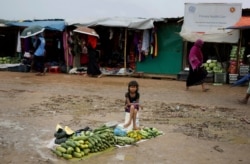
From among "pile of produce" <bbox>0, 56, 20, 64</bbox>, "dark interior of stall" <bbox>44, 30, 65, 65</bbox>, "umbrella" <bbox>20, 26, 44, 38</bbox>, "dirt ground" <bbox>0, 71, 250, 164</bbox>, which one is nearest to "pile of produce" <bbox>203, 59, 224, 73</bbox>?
"dirt ground" <bbox>0, 71, 250, 164</bbox>

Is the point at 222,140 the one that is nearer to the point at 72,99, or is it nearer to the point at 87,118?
the point at 87,118

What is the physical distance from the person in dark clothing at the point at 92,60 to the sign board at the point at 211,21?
11.4 feet

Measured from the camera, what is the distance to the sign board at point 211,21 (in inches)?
569

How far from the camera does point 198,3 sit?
49.3 feet

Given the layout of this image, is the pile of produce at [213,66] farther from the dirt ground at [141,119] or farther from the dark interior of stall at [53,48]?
the dark interior of stall at [53,48]

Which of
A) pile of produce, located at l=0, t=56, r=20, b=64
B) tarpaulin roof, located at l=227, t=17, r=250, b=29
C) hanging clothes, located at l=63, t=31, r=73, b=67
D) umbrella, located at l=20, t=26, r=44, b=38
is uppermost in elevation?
tarpaulin roof, located at l=227, t=17, r=250, b=29

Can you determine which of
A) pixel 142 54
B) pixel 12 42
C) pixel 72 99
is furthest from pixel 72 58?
pixel 72 99

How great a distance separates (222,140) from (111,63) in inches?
437

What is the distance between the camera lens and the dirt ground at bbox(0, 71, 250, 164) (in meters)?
Answer: 5.31

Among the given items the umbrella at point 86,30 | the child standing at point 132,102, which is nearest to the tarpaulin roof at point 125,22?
the umbrella at point 86,30

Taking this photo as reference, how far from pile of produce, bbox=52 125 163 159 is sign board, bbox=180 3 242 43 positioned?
30.1 ft

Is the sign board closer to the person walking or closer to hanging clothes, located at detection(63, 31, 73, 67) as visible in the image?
hanging clothes, located at detection(63, 31, 73, 67)

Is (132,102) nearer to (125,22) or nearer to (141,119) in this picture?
(141,119)

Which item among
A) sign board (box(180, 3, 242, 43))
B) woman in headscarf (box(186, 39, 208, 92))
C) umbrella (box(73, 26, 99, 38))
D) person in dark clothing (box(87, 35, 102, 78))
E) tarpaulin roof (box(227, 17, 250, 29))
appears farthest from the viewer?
person in dark clothing (box(87, 35, 102, 78))
